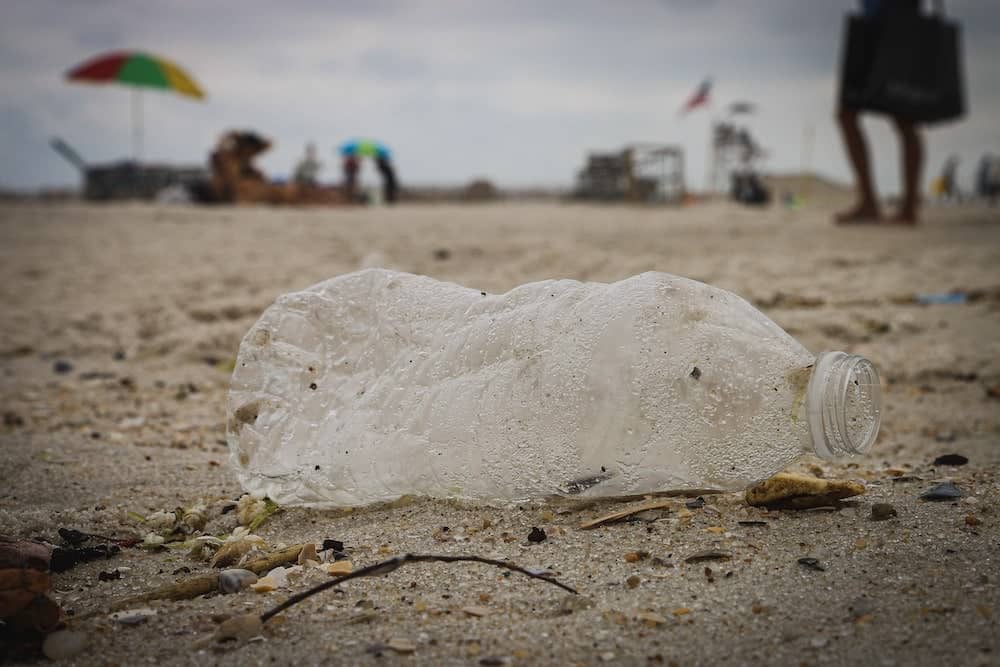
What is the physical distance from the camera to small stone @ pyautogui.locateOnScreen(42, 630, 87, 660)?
3.73ft

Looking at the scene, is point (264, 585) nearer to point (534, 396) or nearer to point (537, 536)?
point (537, 536)

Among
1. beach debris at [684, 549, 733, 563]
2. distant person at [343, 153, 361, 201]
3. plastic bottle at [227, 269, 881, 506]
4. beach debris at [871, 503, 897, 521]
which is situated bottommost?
beach debris at [684, 549, 733, 563]

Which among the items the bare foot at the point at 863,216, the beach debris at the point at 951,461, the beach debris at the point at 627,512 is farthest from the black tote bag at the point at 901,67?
the beach debris at the point at 627,512

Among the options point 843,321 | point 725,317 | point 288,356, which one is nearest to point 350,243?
point 843,321

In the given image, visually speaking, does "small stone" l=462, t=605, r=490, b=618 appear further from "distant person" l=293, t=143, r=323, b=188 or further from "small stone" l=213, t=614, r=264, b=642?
"distant person" l=293, t=143, r=323, b=188

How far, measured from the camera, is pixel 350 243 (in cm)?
654

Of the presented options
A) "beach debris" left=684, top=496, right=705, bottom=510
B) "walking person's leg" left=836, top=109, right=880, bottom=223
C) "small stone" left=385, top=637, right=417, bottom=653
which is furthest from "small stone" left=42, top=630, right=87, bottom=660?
"walking person's leg" left=836, top=109, right=880, bottom=223

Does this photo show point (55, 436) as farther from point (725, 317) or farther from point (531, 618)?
point (725, 317)

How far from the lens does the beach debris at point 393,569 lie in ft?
4.02

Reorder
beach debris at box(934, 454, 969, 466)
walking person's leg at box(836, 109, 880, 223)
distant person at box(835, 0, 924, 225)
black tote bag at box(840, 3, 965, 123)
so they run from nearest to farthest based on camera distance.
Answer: beach debris at box(934, 454, 969, 466)
black tote bag at box(840, 3, 965, 123)
distant person at box(835, 0, 924, 225)
walking person's leg at box(836, 109, 880, 223)

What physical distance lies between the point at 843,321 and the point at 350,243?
4096mm

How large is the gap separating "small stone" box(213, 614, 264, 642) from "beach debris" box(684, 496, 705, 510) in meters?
0.86

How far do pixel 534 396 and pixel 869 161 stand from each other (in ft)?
20.2

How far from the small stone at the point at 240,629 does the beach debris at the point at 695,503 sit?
2.82ft
